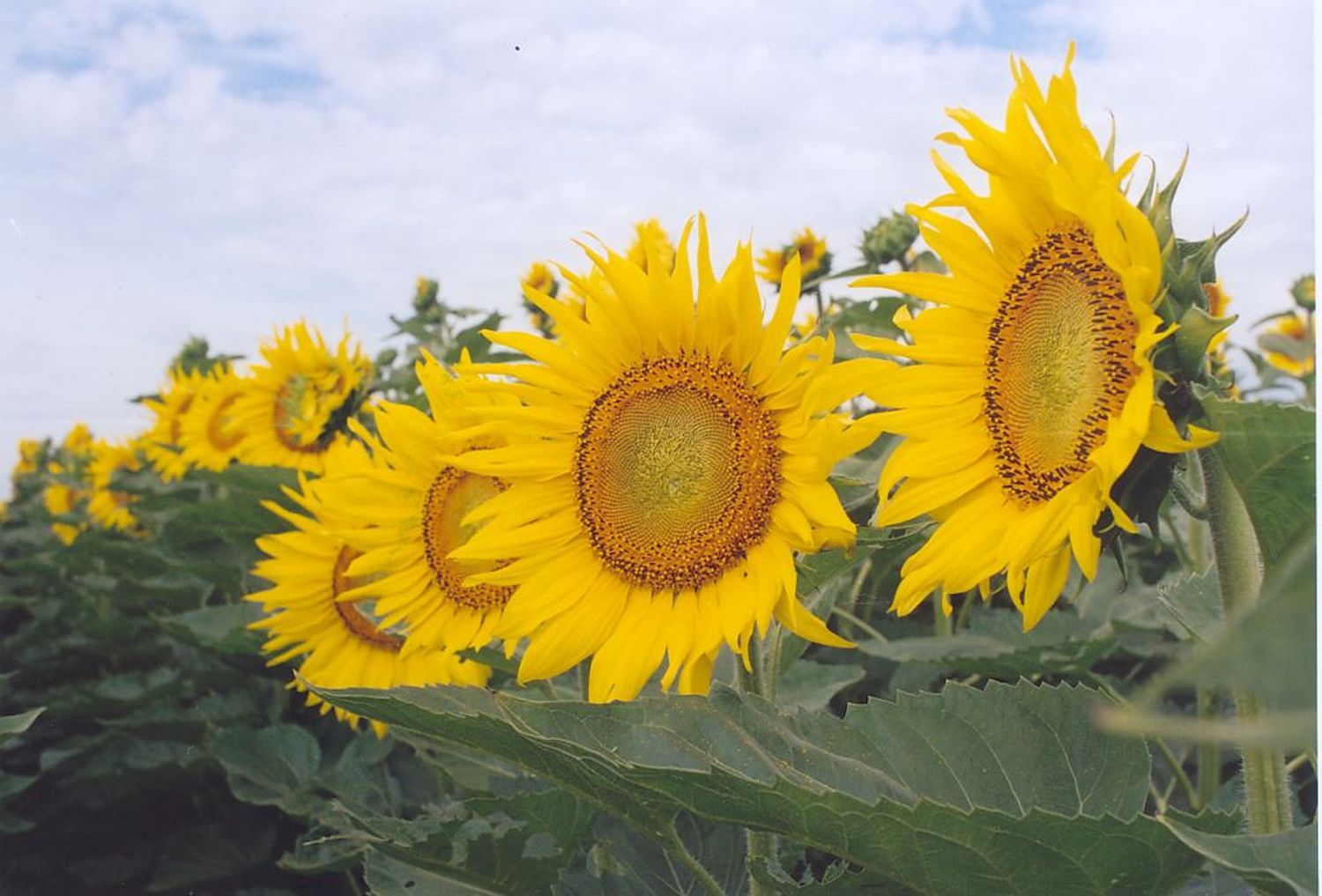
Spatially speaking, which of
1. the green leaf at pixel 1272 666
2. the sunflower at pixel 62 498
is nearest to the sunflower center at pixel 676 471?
the green leaf at pixel 1272 666

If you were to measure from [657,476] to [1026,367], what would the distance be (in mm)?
345

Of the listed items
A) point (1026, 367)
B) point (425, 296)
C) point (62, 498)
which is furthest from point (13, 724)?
point (62, 498)

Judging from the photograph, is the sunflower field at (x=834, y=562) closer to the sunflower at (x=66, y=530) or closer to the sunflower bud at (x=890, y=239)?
the sunflower bud at (x=890, y=239)

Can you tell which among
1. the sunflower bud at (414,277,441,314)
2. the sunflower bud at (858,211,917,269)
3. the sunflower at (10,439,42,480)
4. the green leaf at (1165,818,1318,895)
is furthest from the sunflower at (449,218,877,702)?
the sunflower at (10,439,42,480)

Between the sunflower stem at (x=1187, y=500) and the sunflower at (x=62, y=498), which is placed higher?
the sunflower at (x=62, y=498)

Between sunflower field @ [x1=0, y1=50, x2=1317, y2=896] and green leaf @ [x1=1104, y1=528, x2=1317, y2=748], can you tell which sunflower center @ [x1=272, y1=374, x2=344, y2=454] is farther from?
green leaf @ [x1=1104, y1=528, x2=1317, y2=748]

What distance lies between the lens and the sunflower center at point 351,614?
1854 millimetres

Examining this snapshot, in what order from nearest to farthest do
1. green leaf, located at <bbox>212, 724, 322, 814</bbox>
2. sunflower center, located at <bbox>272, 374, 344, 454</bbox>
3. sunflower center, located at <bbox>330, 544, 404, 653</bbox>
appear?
1. sunflower center, located at <bbox>330, 544, 404, 653</bbox>
2. green leaf, located at <bbox>212, 724, 322, 814</bbox>
3. sunflower center, located at <bbox>272, 374, 344, 454</bbox>

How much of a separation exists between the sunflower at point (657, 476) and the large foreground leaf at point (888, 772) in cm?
11

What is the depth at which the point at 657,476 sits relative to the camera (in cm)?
117

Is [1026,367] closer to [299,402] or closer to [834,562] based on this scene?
[834,562]

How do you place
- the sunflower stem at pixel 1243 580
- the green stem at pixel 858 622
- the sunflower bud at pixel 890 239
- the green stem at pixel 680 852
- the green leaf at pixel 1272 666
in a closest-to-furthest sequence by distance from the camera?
1. the green leaf at pixel 1272 666
2. the sunflower stem at pixel 1243 580
3. the green stem at pixel 680 852
4. the green stem at pixel 858 622
5. the sunflower bud at pixel 890 239

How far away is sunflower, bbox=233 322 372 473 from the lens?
3029 millimetres

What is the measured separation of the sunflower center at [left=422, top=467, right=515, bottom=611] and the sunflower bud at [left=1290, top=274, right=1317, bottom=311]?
11.1 feet
